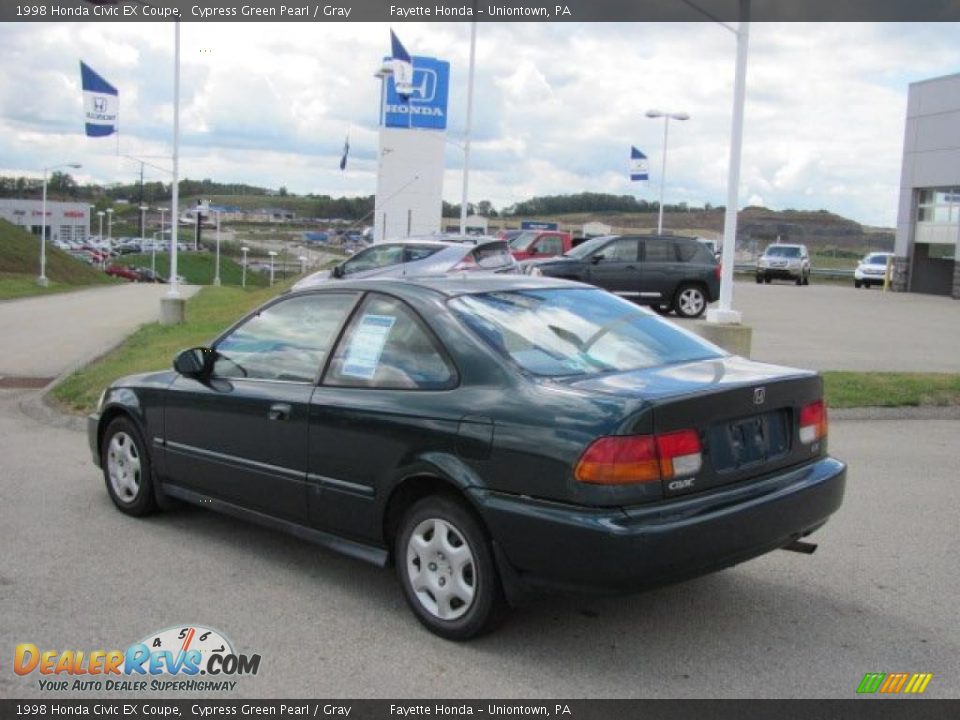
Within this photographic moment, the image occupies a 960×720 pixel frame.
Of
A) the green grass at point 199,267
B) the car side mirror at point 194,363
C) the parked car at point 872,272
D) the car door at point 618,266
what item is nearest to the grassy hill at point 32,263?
the green grass at point 199,267

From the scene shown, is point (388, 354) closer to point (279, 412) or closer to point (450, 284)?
point (450, 284)

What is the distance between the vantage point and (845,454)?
8266mm

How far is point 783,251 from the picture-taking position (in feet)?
140

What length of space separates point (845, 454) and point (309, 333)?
198 inches

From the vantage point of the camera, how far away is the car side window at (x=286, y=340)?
5.22 meters

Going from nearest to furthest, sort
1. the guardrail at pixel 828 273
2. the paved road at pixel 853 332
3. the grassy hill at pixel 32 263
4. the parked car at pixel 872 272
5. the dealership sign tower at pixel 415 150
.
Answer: the paved road at pixel 853 332, the parked car at pixel 872 272, the dealership sign tower at pixel 415 150, the grassy hill at pixel 32 263, the guardrail at pixel 828 273

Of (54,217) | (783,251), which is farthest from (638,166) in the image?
(54,217)

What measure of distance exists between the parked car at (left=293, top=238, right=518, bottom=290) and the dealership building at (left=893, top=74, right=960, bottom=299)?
23.2 meters

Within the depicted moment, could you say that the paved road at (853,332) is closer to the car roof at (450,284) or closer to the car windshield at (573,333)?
the car windshield at (573,333)

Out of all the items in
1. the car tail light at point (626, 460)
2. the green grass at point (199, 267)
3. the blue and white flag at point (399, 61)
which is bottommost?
the green grass at point (199, 267)

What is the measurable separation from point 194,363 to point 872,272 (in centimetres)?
4209

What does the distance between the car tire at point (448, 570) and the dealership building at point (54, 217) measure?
130202 mm

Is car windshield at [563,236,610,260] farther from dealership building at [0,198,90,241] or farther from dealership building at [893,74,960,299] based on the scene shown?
dealership building at [0,198,90,241]

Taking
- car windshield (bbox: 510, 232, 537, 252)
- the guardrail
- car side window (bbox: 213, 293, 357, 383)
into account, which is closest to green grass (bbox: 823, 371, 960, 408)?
car side window (bbox: 213, 293, 357, 383)
